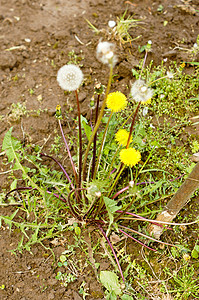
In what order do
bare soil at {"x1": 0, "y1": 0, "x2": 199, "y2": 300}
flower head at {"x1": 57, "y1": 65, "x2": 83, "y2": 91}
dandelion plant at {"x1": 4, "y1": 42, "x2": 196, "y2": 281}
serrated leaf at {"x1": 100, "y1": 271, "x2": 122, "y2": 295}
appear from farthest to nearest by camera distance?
bare soil at {"x1": 0, "y1": 0, "x2": 199, "y2": 300} < serrated leaf at {"x1": 100, "y1": 271, "x2": 122, "y2": 295} < flower head at {"x1": 57, "y1": 65, "x2": 83, "y2": 91} < dandelion plant at {"x1": 4, "y1": 42, "x2": 196, "y2": 281}

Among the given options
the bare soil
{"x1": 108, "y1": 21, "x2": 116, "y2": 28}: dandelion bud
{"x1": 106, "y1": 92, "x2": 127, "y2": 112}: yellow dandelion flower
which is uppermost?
{"x1": 106, "y1": 92, "x2": 127, "y2": 112}: yellow dandelion flower

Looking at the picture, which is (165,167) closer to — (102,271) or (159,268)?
(159,268)

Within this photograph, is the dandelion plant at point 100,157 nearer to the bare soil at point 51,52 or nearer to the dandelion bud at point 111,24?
the bare soil at point 51,52

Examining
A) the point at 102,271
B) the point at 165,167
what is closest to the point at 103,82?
the point at 165,167

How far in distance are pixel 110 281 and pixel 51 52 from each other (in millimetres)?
2242

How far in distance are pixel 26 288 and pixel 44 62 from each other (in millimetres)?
2116

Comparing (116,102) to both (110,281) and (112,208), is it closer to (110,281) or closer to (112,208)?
(112,208)

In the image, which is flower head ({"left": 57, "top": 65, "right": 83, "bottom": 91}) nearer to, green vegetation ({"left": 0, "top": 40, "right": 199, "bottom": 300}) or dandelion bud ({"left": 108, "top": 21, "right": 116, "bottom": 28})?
green vegetation ({"left": 0, "top": 40, "right": 199, "bottom": 300})

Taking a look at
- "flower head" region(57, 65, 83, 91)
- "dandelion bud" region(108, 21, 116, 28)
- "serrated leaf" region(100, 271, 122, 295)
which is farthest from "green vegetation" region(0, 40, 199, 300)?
"dandelion bud" region(108, 21, 116, 28)

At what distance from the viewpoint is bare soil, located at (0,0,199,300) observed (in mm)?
2041

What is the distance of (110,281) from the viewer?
1802 millimetres

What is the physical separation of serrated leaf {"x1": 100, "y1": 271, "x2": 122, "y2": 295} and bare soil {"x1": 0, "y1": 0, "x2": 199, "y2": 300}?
10 cm

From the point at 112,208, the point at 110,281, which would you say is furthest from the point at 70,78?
the point at 110,281

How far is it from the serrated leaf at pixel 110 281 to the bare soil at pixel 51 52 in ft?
0.33
